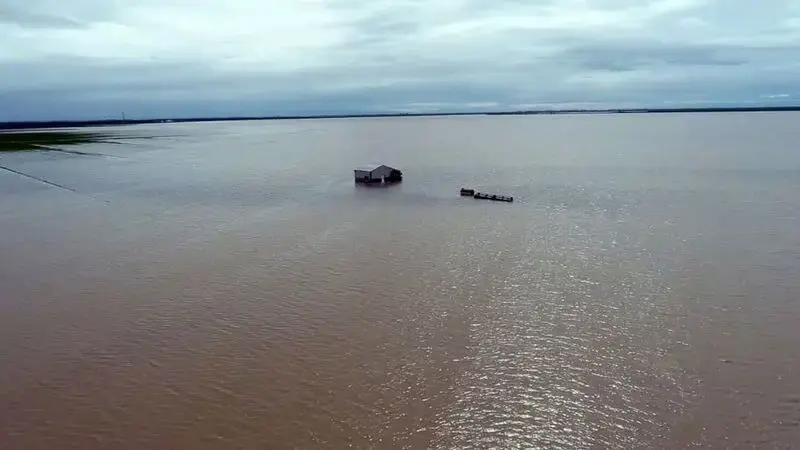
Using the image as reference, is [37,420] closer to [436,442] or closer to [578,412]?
[436,442]

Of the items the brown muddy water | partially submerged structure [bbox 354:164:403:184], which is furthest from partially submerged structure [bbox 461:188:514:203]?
partially submerged structure [bbox 354:164:403:184]

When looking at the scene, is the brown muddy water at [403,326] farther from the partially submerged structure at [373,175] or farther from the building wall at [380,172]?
the building wall at [380,172]

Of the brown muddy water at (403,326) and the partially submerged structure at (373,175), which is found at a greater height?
the partially submerged structure at (373,175)

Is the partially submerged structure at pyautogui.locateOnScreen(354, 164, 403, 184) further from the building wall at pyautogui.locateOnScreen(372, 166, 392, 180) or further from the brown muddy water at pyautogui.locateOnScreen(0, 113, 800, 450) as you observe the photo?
the brown muddy water at pyautogui.locateOnScreen(0, 113, 800, 450)

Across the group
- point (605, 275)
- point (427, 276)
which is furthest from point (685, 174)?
Answer: point (427, 276)

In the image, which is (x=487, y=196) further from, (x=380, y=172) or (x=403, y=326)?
(x=403, y=326)

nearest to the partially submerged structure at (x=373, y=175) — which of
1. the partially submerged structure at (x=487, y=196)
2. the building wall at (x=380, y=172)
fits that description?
the building wall at (x=380, y=172)

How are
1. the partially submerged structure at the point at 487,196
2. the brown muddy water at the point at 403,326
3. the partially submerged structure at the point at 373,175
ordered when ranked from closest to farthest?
the brown muddy water at the point at 403,326 → the partially submerged structure at the point at 487,196 → the partially submerged structure at the point at 373,175

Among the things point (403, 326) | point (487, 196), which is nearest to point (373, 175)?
point (487, 196)
